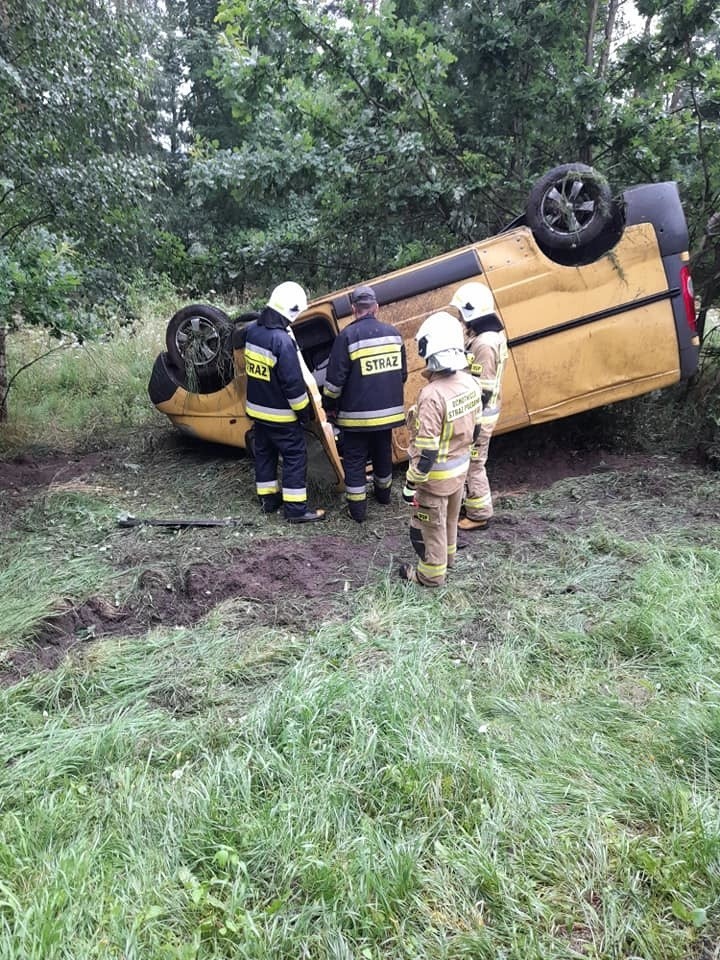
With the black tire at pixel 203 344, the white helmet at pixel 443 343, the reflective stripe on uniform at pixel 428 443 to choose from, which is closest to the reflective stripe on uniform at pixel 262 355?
the black tire at pixel 203 344

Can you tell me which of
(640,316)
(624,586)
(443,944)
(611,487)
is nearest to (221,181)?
(640,316)

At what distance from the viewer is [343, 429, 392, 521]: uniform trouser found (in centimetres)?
471

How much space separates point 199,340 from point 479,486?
9.26 ft

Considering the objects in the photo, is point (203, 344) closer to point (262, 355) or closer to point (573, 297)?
point (262, 355)

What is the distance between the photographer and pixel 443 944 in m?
1.64

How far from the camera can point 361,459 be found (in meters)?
4.73

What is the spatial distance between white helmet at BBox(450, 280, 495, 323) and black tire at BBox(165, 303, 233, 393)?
2117 mm

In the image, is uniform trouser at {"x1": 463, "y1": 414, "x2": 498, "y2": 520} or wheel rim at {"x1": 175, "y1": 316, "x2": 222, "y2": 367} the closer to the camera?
uniform trouser at {"x1": 463, "y1": 414, "x2": 498, "y2": 520}

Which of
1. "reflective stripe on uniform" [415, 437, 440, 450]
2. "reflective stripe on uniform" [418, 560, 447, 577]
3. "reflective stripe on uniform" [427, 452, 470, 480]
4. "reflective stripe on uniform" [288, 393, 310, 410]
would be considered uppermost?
"reflective stripe on uniform" [288, 393, 310, 410]

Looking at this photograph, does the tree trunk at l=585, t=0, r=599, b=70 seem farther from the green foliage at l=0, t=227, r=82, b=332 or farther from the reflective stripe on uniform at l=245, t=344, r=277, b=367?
the green foliage at l=0, t=227, r=82, b=332

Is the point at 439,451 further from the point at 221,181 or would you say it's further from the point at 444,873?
the point at 221,181

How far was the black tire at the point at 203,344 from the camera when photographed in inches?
219

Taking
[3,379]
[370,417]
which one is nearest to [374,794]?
[370,417]

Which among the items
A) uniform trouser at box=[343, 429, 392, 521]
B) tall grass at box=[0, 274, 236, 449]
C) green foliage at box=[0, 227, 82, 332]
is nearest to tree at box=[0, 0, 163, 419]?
green foliage at box=[0, 227, 82, 332]
